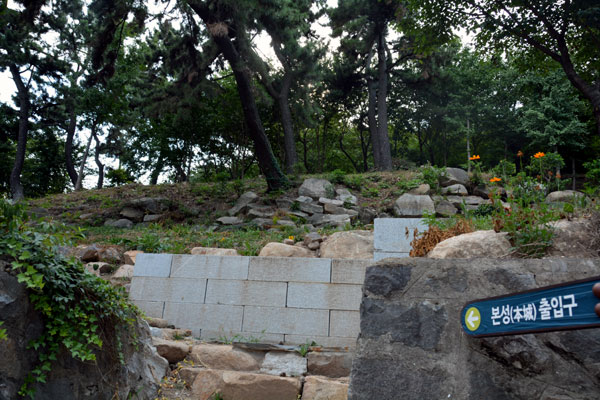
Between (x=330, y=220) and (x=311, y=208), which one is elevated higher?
(x=311, y=208)

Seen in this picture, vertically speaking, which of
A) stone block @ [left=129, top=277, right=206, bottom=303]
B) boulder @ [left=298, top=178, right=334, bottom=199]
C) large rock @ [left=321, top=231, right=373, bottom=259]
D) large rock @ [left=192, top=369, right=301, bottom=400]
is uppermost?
boulder @ [left=298, top=178, right=334, bottom=199]

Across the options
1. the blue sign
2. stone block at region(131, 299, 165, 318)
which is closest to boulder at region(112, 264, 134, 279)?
stone block at region(131, 299, 165, 318)

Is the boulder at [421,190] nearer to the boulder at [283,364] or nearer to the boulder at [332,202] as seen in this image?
the boulder at [332,202]

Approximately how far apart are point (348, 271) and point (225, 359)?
5.02 feet

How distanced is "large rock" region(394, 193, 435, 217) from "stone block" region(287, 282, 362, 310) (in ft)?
14.9

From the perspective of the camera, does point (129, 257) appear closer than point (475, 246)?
No

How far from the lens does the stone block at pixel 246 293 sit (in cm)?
461

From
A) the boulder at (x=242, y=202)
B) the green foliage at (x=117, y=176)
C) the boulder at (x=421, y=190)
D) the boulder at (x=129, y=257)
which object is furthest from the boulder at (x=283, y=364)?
the green foliage at (x=117, y=176)

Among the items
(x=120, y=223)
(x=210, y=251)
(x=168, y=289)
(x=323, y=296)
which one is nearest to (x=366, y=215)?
(x=210, y=251)

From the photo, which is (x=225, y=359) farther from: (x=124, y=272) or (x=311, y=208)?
(x=311, y=208)

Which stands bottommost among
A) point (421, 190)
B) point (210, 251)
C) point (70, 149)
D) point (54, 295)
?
point (54, 295)

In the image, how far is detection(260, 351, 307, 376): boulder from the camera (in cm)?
385

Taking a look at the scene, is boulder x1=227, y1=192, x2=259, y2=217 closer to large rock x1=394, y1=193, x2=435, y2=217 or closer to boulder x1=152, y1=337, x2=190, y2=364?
large rock x1=394, y1=193, x2=435, y2=217

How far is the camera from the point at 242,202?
10.1m
